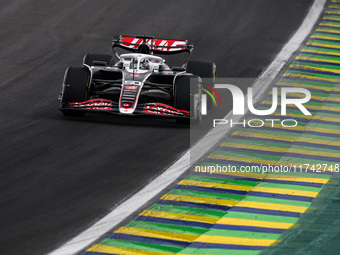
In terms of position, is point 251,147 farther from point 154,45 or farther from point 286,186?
point 154,45

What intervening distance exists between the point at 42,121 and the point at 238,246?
7521 millimetres

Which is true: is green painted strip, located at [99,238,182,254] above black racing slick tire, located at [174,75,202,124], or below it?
below

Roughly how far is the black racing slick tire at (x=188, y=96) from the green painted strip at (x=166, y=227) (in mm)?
5444

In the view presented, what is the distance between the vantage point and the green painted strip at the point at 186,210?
42.9 feet

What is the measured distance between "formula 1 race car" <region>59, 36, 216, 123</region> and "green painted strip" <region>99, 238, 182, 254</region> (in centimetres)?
594

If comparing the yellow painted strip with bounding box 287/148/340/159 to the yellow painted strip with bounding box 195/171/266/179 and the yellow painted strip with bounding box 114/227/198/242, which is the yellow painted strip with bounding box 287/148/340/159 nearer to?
the yellow painted strip with bounding box 195/171/266/179

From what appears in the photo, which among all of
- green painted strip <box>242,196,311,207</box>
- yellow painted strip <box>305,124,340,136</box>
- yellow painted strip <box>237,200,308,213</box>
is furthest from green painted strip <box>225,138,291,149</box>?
yellow painted strip <box>237,200,308,213</box>

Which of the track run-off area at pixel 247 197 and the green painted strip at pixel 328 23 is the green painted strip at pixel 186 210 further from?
the green painted strip at pixel 328 23

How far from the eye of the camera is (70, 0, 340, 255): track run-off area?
1191 cm

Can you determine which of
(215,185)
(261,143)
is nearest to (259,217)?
(215,185)

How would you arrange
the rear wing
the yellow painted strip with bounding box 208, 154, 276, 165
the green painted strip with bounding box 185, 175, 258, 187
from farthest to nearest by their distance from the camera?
the rear wing
the yellow painted strip with bounding box 208, 154, 276, 165
the green painted strip with bounding box 185, 175, 258, 187

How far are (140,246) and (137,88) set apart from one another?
667 centimetres

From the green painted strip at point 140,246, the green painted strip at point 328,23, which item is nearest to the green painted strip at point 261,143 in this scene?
the green painted strip at point 140,246

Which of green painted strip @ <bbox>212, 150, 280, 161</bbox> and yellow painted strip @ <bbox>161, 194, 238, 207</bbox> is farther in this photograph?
green painted strip @ <bbox>212, 150, 280, 161</bbox>
